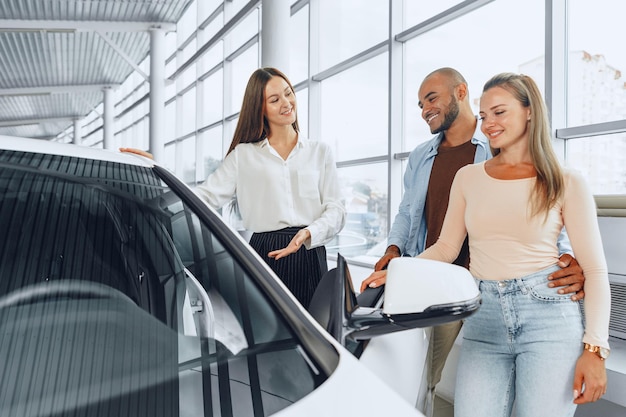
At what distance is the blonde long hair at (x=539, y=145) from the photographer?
120cm

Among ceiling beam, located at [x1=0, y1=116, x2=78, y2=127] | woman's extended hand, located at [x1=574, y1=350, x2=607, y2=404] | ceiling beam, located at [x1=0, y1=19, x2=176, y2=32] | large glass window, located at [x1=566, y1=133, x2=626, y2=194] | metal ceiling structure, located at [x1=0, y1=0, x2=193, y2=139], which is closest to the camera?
woman's extended hand, located at [x1=574, y1=350, x2=607, y2=404]

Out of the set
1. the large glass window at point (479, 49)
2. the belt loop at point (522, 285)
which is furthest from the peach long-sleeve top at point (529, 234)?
the large glass window at point (479, 49)

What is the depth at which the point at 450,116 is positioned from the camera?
1769mm

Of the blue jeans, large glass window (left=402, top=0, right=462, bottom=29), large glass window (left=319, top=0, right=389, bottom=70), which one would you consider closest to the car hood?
the blue jeans

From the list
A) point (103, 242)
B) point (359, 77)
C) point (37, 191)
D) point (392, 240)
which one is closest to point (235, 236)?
point (103, 242)

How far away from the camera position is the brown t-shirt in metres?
1.73

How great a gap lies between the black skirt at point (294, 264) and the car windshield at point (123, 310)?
74 cm

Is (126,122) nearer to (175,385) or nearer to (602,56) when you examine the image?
(602,56)

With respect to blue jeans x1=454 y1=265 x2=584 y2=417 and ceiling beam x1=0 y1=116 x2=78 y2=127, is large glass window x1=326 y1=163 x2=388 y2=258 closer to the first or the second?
blue jeans x1=454 y1=265 x2=584 y2=417

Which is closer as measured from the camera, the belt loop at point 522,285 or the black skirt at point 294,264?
the belt loop at point 522,285

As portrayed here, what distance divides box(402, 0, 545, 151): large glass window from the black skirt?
2085 millimetres

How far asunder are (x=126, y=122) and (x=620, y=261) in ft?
54.2

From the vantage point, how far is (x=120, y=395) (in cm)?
60

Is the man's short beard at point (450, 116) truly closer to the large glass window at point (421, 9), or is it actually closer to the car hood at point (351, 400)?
the car hood at point (351, 400)
